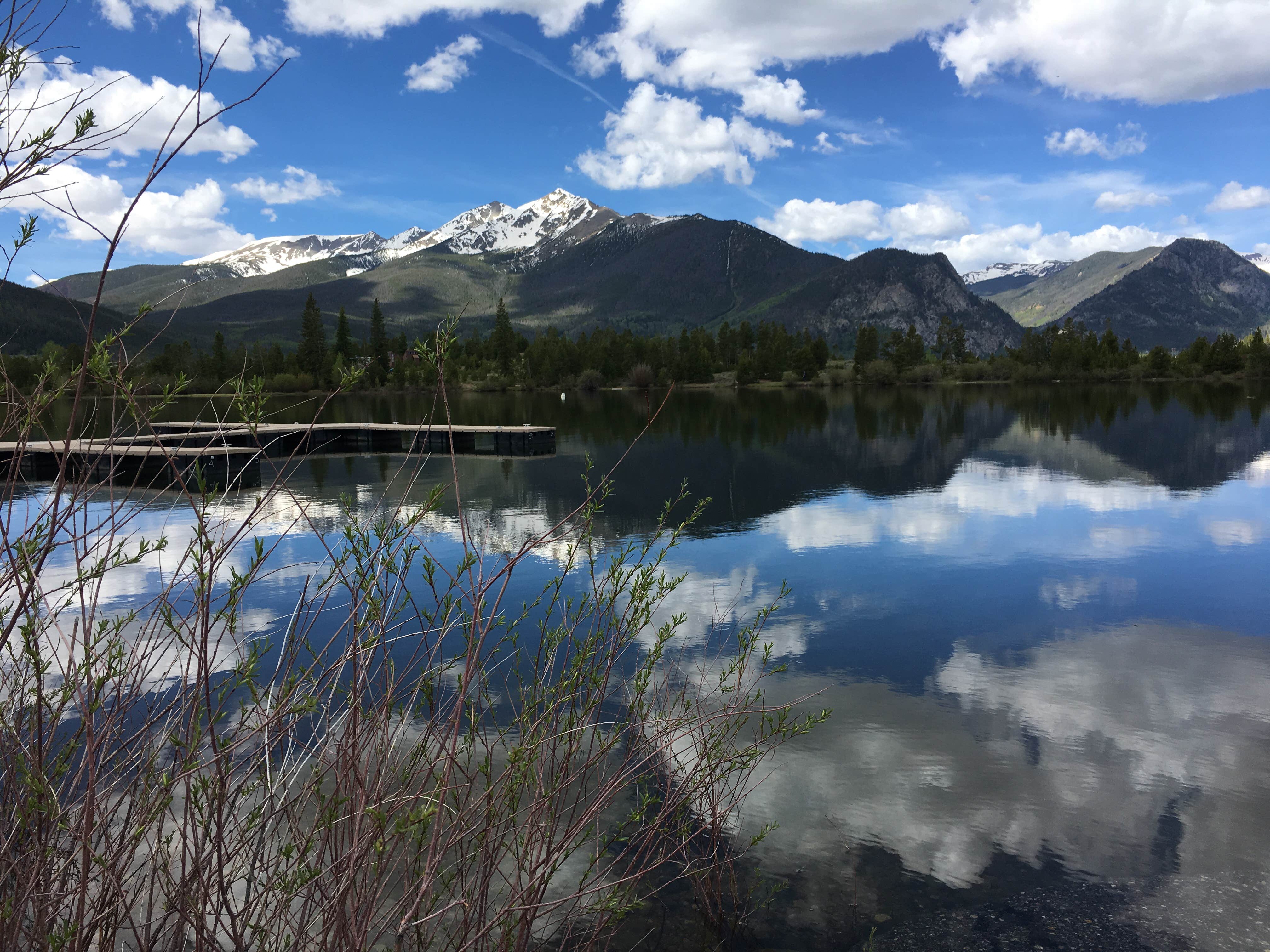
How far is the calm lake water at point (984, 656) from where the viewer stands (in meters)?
5.77

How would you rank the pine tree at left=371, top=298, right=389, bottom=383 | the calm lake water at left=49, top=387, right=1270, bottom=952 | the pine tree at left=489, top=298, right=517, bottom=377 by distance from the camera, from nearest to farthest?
the calm lake water at left=49, top=387, right=1270, bottom=952 < the pine tree at left=371, top=298, right=389, bottom=383 < the pine tree at left=489, top=298, right=517, bottom=377

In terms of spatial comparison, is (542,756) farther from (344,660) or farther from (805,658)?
(805,658)

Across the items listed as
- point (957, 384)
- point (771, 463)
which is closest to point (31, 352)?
point (957, 384)

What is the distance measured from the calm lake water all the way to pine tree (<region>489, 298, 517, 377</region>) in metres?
97.2

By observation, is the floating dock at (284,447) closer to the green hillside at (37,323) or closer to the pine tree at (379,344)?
the pine tree at (379,344)

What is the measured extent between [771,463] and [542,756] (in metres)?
25.9

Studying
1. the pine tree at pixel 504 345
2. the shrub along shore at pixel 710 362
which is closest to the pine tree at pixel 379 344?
the shrub along shore at pixel 710 362

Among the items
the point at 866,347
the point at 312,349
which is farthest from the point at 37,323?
the point at 866,347

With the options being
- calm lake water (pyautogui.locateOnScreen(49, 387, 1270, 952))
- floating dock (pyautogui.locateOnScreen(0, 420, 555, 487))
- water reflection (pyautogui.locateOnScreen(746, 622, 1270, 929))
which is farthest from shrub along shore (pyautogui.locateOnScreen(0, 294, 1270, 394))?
water reflection (pyautogui.locateOnScreen(746, 622, 1270, 929))

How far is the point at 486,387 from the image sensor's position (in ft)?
384

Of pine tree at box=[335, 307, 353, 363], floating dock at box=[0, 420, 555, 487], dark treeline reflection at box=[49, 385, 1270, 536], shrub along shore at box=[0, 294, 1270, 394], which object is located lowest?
dark treeline reflection at box=[49, 385, 1270, 536]

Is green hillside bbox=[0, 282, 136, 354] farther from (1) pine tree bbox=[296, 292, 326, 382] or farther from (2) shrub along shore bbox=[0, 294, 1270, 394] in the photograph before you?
(2) shrub along shore bbox=[0, 294, 1270, 394]

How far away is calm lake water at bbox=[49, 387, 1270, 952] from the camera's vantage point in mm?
5766

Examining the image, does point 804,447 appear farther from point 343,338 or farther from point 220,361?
point 220,361
